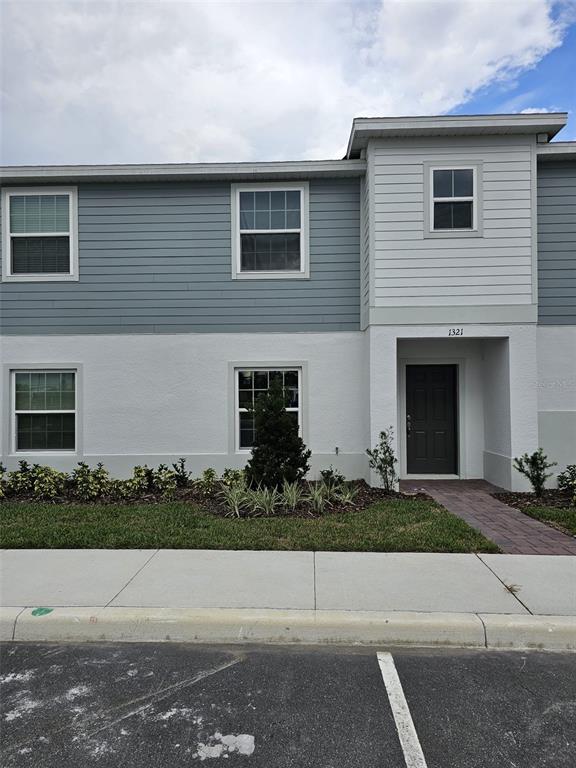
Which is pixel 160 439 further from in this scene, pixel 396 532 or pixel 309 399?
pixel 396 532

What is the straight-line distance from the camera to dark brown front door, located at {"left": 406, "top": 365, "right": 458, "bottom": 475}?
937cm

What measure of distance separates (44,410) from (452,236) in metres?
8.44

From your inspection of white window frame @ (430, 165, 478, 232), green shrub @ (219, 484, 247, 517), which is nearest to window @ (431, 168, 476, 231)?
A: white window frame @ (430, 165, 478, 232)

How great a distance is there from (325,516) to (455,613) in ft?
9.77

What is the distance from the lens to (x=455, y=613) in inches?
142

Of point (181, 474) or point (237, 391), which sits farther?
point (237, 391)

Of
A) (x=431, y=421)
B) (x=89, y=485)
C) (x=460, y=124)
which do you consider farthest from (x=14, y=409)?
(x=460, y=124)

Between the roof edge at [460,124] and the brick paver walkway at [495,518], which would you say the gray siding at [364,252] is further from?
the brick paver walkway at [495,518]

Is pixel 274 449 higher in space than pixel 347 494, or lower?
higher

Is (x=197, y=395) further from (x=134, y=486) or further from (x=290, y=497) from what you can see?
(x=290, y=497)

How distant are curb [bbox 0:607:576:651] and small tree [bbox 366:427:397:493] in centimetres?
438

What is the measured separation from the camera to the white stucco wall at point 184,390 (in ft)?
29.4

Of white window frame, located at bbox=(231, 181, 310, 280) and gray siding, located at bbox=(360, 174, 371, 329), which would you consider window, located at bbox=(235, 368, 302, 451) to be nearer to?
gray siding, located at bbox=(360, 174, 371, 329)

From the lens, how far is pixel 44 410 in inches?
361
